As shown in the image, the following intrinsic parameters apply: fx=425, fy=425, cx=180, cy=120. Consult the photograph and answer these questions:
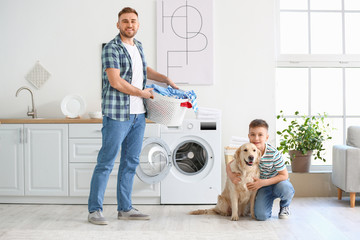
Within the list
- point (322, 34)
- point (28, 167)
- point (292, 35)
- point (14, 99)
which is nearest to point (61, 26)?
point (14, 99)

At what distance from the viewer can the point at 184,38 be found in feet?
13.6

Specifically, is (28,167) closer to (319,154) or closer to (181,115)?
(181,115)

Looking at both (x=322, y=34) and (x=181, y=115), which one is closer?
(x=181, y=115)

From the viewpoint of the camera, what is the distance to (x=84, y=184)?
147 inches

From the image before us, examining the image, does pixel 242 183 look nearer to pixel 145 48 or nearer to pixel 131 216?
pixel 131 216

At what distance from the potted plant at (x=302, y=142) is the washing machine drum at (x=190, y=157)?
0.85 metres

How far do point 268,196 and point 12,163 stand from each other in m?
2.22

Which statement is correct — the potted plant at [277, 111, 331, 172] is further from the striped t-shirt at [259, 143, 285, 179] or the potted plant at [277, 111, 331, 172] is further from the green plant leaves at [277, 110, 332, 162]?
the striped t-shirt at [259, 143, 285, 179]

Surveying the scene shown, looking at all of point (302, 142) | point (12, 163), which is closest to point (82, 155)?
point (12, 163)

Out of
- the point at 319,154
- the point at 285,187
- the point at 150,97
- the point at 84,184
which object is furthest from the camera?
the point at 319,154

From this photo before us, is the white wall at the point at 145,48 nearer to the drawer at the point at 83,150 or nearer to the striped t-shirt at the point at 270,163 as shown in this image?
the drawer at the point at 83,150

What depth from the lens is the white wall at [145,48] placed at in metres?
4.20

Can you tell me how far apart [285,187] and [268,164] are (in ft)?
0.71

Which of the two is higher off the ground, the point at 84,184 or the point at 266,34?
the point at 266,34
